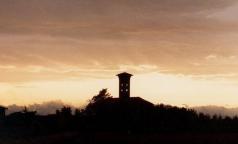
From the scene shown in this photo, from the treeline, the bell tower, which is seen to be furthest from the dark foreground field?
the bell tower

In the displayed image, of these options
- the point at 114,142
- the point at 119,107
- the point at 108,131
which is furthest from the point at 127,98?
the point at 114,142

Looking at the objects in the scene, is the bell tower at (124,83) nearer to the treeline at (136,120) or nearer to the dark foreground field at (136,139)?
the treeline at (136,120)

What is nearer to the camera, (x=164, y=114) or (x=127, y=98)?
(x=164, y=114)

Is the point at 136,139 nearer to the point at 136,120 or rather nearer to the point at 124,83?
the point at 136,120

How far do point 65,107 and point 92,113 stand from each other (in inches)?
140

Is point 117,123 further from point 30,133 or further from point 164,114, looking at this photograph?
point 30,133

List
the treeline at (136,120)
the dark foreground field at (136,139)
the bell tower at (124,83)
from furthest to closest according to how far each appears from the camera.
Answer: the bell tower at (124,83)
the treeline at (136,120)
the dark foreground field at (136,139)

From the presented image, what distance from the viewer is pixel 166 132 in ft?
141

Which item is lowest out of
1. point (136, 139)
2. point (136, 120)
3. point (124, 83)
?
point (136, 139)

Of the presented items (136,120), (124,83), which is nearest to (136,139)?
(136,120)

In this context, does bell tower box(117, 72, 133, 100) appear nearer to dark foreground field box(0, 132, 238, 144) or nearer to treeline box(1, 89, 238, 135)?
treeline box(1, 89, 238, 135)

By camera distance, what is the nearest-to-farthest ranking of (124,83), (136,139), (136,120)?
1. (136,139)
2. (136,120)
3. (124,83)

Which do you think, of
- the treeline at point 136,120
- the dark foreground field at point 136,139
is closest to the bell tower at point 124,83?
the treeline at point 136,120

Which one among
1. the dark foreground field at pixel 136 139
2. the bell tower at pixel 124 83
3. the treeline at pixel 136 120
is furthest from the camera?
the bell tower at pixel 124 83
